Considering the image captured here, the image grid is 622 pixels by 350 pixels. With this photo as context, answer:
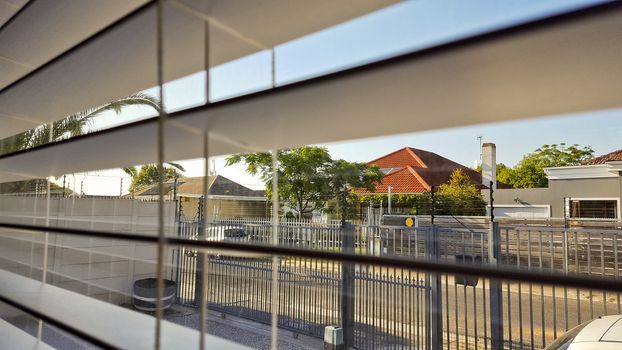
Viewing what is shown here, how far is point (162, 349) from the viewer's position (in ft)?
1.80

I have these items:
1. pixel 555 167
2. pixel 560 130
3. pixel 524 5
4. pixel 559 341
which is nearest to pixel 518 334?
pixel 559 341

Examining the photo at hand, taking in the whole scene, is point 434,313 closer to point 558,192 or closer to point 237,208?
point 558,192

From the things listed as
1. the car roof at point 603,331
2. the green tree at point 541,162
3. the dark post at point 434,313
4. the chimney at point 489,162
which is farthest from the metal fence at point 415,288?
the chimney at point 489,162

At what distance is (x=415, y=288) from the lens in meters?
3.11

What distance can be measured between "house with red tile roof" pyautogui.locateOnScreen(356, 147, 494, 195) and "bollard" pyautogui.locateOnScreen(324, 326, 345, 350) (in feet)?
7.19

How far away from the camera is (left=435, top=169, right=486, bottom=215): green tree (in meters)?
1.19

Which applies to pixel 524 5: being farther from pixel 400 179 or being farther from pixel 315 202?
pixel 315 202

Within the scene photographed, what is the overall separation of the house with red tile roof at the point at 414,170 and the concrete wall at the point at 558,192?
114mm

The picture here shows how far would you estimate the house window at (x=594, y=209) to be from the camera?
1.22m

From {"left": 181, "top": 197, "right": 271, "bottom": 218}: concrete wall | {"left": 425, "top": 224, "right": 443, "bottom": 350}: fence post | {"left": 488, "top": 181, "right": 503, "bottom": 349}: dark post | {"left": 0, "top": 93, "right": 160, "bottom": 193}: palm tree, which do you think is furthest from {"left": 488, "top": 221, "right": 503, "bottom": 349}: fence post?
{"left": 0, "top": 93, "right": 160, "bottom": 193}: palm tree

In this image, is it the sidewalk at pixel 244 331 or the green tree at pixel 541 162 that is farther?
the sidewalk at pixel 244 331

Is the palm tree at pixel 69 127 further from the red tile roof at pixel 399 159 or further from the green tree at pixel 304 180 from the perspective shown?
the red tile roof at pixel 399 159

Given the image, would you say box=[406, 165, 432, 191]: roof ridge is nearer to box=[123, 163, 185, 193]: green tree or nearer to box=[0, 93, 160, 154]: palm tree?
box=[123, 163, 185, 193]: green tree

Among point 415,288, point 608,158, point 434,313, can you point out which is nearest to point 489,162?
point 608,158
